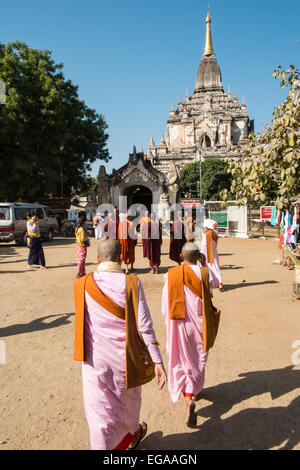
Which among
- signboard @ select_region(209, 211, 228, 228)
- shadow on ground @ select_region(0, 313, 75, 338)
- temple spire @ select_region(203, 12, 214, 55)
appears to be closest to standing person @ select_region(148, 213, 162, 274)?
shadow on ground @ select_region(0, 313, 75, 338)

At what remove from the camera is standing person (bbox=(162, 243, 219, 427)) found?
3285mm

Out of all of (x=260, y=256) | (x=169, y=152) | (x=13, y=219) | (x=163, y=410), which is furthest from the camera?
(x=169, y=152)

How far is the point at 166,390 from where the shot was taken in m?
3.78

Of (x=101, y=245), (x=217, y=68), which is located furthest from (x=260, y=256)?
(x=217, y=68)

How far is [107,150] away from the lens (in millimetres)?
30828

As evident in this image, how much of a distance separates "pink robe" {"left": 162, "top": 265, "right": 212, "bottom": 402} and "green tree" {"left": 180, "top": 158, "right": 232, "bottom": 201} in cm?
3500

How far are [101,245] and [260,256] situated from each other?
11003 mm

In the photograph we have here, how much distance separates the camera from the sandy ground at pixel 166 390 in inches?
117

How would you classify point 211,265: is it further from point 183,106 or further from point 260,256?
point 183,106

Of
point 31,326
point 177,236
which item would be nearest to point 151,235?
point 177,236

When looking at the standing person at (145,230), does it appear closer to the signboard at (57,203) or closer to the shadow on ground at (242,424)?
the shadow on ground at (242,424)

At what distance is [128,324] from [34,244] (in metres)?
8.46

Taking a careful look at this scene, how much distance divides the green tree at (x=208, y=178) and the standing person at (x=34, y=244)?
2906cm

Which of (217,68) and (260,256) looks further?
(217,68)
